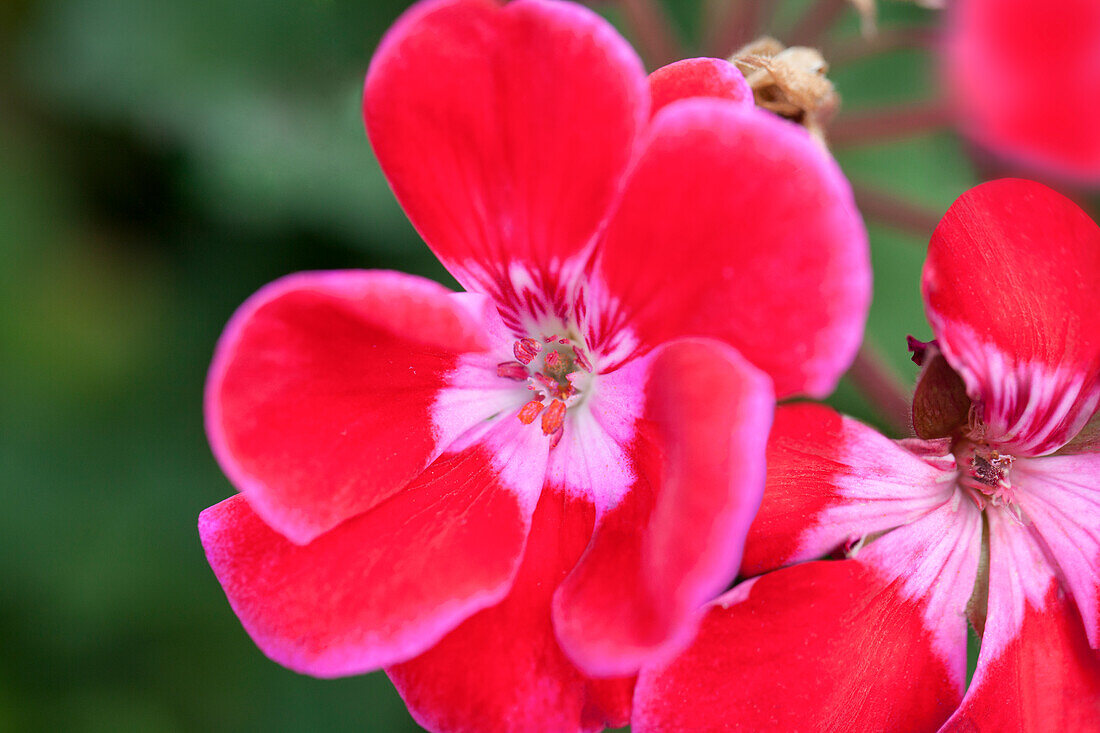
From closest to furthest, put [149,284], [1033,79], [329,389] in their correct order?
[329,389]
[1033,79]
[149,284]

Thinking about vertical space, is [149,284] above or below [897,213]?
below

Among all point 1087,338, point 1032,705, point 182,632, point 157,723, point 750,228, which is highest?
point 750,228

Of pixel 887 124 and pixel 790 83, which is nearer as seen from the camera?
pixel 790 83

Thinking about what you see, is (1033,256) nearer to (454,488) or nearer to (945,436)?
(945,436)

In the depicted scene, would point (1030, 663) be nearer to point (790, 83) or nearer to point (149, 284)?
point (790, 83)

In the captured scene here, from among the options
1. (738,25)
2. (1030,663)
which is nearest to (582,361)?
(1030,663)

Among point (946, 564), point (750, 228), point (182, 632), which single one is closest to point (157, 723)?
point (182, 632)

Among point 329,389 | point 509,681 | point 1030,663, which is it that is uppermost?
point 329,389
